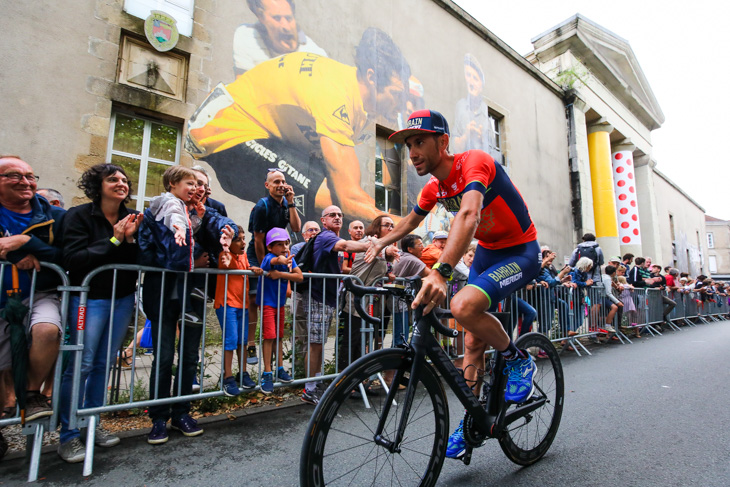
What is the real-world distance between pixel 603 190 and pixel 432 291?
22.1m

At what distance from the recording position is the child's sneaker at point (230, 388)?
3.48 m

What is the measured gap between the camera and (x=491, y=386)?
7.91ft

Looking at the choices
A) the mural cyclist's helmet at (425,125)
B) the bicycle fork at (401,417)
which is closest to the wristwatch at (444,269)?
the bicycle fork at (401,417)

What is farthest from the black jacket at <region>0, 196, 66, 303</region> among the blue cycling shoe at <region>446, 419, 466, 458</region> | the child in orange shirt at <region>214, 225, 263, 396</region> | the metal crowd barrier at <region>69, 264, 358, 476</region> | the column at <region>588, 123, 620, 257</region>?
the column at <region>588, 123, 620, 257</region>

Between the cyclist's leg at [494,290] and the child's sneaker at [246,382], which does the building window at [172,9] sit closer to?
the child's sneaker at [246,382]

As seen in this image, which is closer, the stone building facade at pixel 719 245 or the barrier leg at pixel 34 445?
the barrier leg at pixel 34 445

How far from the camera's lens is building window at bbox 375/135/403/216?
11172 mm

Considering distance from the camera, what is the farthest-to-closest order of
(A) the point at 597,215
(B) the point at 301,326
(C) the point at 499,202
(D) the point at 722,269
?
1. (D) the point at 722,269
2. (A) the point at 597,215
3. (B) the point at 301,326
4. (C) the point at 499,202

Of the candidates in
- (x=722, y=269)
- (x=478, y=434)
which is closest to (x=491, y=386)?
(x=478, y=434)

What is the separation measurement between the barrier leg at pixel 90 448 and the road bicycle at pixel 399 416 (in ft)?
5.66

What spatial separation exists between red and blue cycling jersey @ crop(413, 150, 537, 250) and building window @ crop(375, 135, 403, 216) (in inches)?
334

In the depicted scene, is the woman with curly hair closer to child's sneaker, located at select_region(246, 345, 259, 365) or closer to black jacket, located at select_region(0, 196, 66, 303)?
black jacket, located at select_region(0, 196, 66, 303)

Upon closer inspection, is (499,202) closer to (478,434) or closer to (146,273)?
(478,434)

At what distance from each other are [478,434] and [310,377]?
2.22 meters
